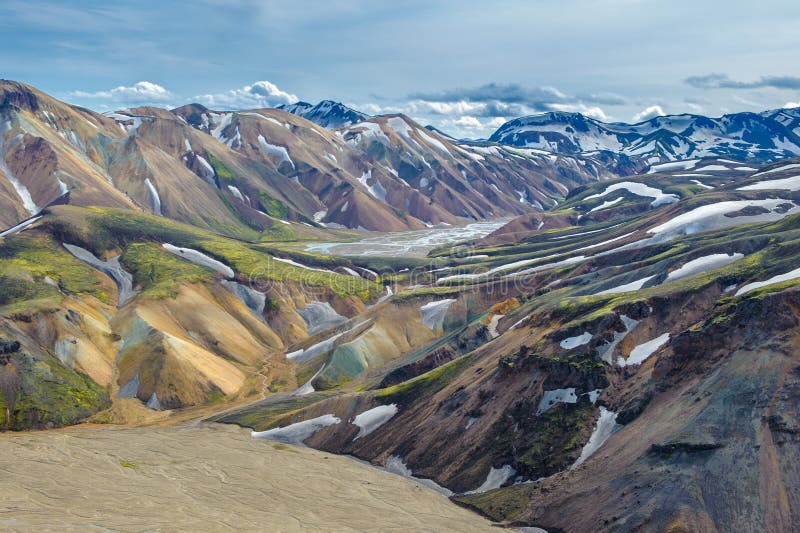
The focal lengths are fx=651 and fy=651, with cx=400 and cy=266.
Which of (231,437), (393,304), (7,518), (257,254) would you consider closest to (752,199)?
(393,304)

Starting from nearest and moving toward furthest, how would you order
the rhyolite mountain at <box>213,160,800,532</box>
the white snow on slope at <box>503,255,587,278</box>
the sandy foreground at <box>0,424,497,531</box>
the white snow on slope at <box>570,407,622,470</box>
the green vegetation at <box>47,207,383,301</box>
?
the rhyolite mountain at <box>213,160,800,532</box> → the sandy foreground at <box>0,424,497,531</box> → the white snow on slope at <box>570,407,622,470</box> → the green vegetation at <box>47,207,383,301</box> → the white snow on slope at <box>503,255,587,278</box>

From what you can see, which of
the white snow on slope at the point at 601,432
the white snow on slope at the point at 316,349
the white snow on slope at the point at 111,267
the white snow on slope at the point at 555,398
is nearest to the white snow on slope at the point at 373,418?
the white snow on slope at the point at 555,398

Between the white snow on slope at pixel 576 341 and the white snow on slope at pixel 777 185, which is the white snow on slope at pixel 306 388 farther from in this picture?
the white snow on slope at pixel 777 185

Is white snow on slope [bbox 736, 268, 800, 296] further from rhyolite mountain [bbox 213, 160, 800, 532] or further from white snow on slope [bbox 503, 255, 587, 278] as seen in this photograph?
white snow on slope [bbox 503, 255, 587, 278]

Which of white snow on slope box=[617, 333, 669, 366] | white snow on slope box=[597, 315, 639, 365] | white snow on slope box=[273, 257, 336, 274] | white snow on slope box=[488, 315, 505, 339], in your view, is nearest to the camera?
white snow on slope box=[617, 333, 669, 366]

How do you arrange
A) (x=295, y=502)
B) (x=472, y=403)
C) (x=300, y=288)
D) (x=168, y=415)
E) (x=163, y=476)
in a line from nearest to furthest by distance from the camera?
(x=295, y=502), (x=163, y=476), (x=472, y=403), (x=168, y=415), (x=300, y=288)

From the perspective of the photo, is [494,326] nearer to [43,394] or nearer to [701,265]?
[701,265]

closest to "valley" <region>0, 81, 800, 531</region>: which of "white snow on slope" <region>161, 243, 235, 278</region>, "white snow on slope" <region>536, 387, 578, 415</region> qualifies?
"white snow on slope" <region>536, 387, 578, 415</region>

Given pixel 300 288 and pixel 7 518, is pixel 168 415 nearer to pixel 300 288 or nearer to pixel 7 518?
pixel 7 518
